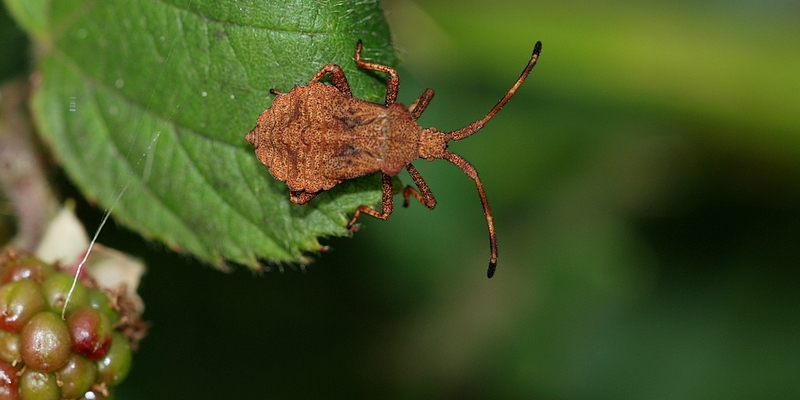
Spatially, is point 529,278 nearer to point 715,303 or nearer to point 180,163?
point 715,303

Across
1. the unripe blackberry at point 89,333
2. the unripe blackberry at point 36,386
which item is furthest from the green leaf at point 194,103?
the unripe blackberry at point 36,386

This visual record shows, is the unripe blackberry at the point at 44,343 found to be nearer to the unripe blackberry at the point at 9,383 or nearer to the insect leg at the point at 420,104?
the unripe blackberry at the point at 9,383

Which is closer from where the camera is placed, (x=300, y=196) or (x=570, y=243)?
(x=300, y=196)

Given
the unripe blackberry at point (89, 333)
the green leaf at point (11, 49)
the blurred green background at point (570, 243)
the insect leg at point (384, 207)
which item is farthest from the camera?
the blurred green background at point (570, 243)

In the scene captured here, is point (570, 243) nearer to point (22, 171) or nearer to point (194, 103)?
point (194, 103)

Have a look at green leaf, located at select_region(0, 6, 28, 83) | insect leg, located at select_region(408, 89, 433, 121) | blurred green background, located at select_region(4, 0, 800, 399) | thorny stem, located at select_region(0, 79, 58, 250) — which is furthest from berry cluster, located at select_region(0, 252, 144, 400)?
blurred green background, located at select_region(4, 0, 800, 399)

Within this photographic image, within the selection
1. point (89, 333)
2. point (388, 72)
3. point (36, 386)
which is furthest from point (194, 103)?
point (36, 386)

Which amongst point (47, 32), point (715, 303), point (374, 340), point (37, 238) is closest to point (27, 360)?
point (37, 238)

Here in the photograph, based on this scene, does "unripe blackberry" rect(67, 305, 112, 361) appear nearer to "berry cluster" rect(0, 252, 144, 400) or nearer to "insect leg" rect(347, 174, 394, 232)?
"berry cluster" rect(0, 252, 144, 400)
